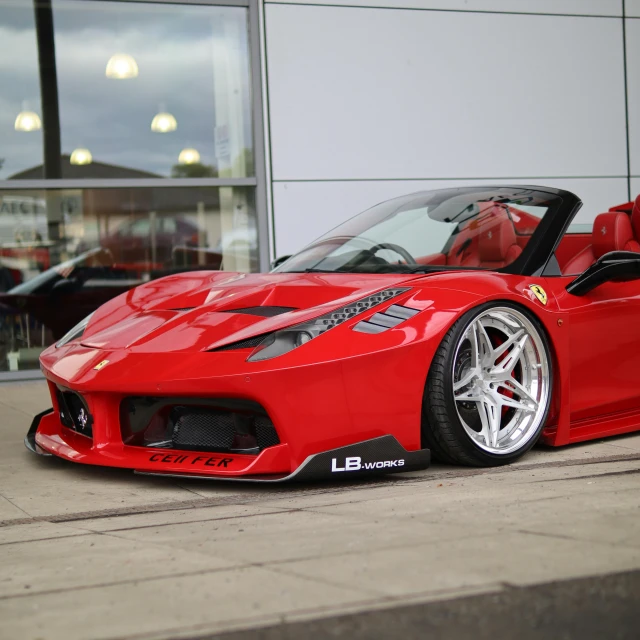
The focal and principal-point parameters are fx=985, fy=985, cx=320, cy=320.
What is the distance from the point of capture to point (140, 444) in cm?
372

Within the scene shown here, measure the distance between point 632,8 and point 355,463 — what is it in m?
7.21

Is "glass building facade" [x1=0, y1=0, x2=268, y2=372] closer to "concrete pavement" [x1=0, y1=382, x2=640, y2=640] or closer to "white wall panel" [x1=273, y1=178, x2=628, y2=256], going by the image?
"white wall panel" [x1=273, y1=178, x2=628, y2=256]

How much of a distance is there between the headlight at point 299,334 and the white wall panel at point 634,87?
21.2 ft

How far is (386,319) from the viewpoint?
358 centimetres

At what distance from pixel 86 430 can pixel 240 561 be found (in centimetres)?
Answer: 157

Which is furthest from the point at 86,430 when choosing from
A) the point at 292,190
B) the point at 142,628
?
the point at 292,190

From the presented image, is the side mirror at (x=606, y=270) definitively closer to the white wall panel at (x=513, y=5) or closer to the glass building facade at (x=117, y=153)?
the glass building facade at (x=117, y=153)

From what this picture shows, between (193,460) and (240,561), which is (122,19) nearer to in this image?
(193,460)

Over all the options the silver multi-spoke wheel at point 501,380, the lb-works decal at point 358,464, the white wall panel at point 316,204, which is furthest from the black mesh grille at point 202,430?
the white wall panel at point 316,204

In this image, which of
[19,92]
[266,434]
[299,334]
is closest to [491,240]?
[299,334]

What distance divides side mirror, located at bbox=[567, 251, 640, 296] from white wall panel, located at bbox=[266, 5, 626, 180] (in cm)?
442

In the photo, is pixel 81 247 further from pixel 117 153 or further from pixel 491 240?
pixel 491 240

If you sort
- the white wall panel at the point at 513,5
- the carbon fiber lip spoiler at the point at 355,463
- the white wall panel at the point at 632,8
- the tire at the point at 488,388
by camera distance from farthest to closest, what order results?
1. the white wall panel at the point at 632,8
2. the white wall panel at the point at 513,5
3. the tire at the point at 488,388
4. the carbon fiber lip spoiler at the point at 355,463

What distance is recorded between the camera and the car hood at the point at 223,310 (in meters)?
3.64
